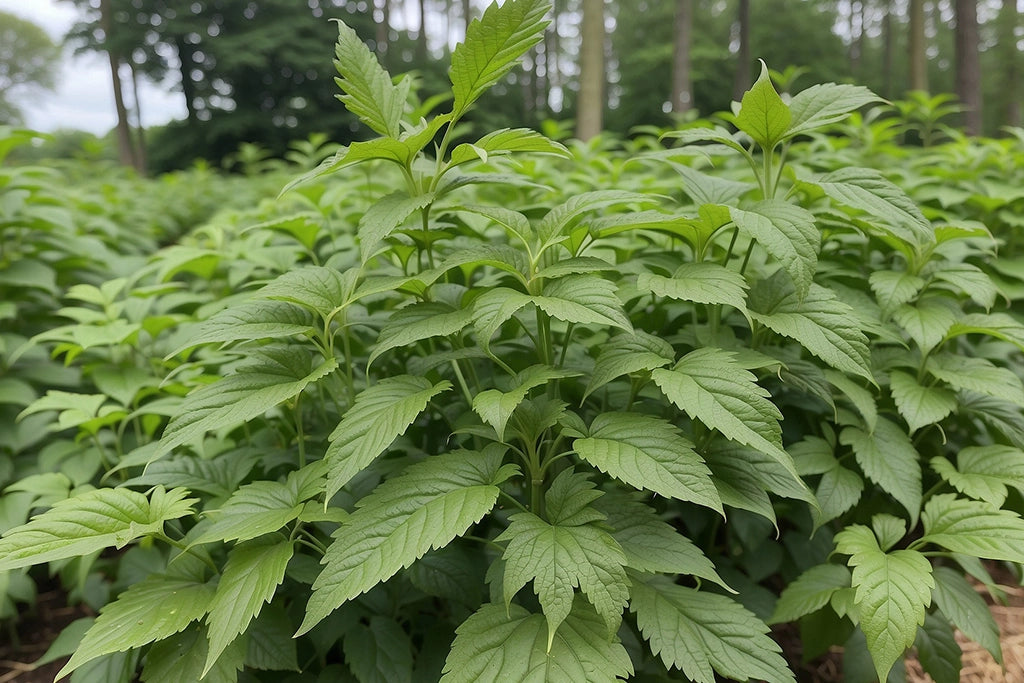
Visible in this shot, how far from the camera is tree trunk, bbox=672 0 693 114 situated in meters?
10.9

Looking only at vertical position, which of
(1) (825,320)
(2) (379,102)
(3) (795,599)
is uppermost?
(2) (379,102)

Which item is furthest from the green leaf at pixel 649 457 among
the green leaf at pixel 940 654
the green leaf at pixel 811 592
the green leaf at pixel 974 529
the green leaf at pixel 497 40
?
the green leaf at pixel 940 654

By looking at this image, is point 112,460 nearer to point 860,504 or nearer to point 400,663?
point 400,663

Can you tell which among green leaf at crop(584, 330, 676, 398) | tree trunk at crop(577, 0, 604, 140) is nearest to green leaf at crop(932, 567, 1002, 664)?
green leaf at crop(584, 330, 676, 398)

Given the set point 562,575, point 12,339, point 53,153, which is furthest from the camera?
point 53,153

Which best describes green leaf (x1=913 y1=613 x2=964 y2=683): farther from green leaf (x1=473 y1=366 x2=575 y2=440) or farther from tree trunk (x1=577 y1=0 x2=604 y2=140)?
tree trunk (x1=577 y1=0 x2=604 y2=140)

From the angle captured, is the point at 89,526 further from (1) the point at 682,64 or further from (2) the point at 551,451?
(1) the point at 682,64

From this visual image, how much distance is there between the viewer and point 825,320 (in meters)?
1.51

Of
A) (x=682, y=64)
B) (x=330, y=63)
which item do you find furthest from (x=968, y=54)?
(x=330, y=63)

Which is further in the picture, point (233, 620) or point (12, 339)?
point (12, 339)

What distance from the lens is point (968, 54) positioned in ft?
24.2

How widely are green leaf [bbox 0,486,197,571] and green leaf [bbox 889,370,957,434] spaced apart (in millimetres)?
1820

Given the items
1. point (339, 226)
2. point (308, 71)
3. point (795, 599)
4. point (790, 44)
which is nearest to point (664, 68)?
point (790, 44)

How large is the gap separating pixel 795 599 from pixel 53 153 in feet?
88.1
